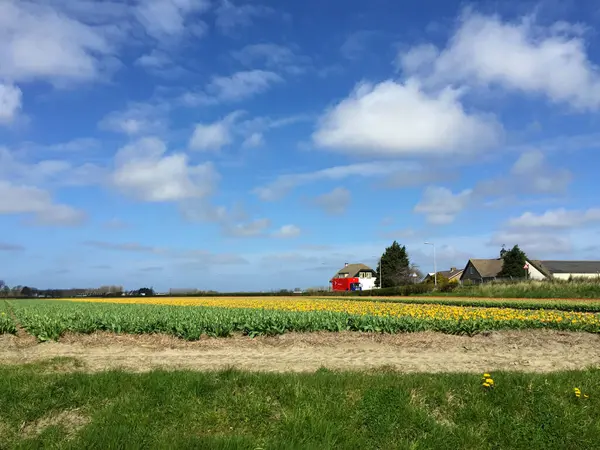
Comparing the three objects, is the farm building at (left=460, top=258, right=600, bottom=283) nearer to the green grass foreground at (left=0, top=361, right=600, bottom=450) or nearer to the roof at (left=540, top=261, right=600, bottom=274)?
the roof at (left=540, top=261, right=600, bottom=274)

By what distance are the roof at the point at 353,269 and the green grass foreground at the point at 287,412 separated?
136737 mm

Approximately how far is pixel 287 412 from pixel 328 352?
6120mm

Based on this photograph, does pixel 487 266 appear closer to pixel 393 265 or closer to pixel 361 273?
pixel 393 265

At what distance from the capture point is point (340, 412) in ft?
22.9

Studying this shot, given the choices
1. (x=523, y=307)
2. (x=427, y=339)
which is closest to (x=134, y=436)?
(x=427, y=339)

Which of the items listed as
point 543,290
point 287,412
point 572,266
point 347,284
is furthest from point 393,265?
point 287,412

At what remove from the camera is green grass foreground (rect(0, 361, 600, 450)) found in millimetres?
6277

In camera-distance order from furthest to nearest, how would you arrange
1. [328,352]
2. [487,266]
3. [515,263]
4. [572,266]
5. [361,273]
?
[361,273]
[487,266]
[572,266]
[515,263]
[328,352]

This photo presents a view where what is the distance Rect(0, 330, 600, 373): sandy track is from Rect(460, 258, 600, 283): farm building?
295 ft

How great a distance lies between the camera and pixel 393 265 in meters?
110

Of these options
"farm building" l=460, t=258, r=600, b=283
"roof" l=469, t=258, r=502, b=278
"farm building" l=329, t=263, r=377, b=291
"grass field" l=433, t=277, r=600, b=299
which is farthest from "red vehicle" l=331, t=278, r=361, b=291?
"grass field" l=433, t=277, r=600, b=299

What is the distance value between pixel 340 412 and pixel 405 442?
1008 millimetres

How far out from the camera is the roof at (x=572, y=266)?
344 ft

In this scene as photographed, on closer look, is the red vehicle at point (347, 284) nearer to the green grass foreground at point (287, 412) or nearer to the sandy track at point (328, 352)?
the sandy track at point (328, 352)
